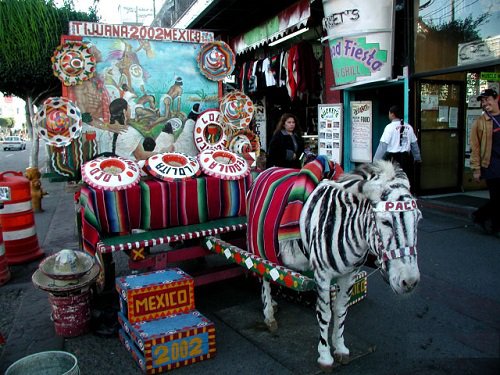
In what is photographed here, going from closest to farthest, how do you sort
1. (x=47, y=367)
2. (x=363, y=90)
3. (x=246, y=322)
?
(x=47, y=367) < (x=246, y=322) < (x=363, y=90)

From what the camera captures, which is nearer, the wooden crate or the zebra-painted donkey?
the zebra-painted donkey

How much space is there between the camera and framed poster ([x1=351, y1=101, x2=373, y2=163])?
30.1 ft

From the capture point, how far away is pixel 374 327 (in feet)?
12.8

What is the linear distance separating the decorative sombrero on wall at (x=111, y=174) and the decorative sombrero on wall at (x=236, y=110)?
156 cm

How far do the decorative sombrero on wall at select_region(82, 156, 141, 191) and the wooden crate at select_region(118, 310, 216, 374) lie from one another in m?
1.19

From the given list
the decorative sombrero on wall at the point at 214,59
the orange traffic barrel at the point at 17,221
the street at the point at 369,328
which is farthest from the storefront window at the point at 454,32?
the orange traffic barrel at the point at 17,221

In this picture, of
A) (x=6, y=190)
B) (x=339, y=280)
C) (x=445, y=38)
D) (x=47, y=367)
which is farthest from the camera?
(x=445, y=38)

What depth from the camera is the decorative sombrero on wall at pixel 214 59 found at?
5.39m

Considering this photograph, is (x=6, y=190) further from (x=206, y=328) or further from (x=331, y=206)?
(x=331, y=206)

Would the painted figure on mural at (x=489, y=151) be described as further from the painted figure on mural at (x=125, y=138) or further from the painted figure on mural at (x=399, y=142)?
the painted figure on mural at (x=125, y=138)

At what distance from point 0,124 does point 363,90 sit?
99.6 meters

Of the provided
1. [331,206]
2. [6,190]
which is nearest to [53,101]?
[6,190]

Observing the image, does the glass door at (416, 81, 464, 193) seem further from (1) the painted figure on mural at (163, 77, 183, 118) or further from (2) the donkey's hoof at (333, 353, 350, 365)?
(2) the donkey's hoof at (333, 353, 350, 365)

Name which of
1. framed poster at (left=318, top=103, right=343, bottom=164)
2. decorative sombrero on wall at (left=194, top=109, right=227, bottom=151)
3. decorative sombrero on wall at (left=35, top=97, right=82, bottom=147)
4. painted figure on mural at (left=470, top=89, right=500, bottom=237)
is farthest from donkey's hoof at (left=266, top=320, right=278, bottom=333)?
framed poster at (left=318, top=103, right=343, bottom=164)
